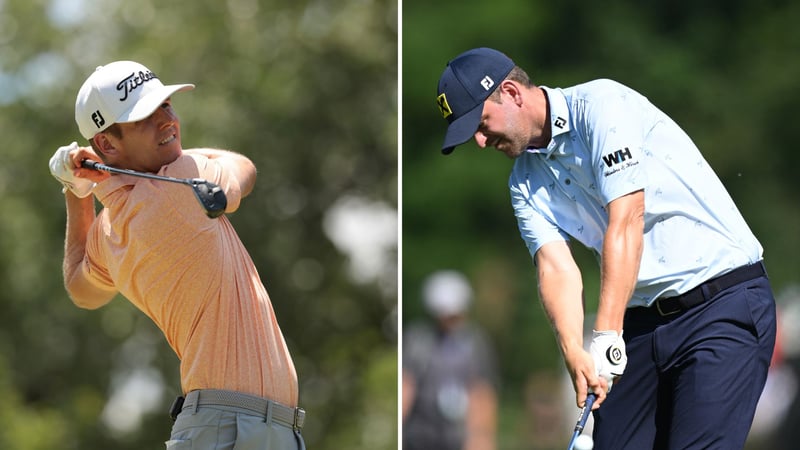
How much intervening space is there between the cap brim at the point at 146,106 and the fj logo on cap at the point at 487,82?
1.20 metres

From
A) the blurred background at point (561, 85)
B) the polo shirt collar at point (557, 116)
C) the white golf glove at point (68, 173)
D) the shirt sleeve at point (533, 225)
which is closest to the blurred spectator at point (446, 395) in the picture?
the shirt sleeve at point (533, 225)

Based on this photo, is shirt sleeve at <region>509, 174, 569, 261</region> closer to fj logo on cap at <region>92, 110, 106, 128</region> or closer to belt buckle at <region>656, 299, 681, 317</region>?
belt buckle at <region>656, 299, 681, 317</region>

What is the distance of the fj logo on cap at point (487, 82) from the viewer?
5523 mm

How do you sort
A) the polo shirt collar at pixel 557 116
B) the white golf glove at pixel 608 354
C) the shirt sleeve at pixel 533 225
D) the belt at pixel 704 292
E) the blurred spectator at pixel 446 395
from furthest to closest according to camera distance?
1. the blurred spectator at pixel 446 395
2. the shirt sleeve at pixel 533 225
3. the polo shirt collar at pixel 557 116
4. the belt at pixel 704 292
5. the white golf glove at pixel 608 354

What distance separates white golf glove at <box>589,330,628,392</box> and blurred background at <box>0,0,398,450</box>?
14375 millimetres

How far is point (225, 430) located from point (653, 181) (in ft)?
5.85

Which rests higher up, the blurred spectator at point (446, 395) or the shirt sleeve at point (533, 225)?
the shirt sleeve at point (533, 225)

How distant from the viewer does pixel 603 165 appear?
520 centimetres

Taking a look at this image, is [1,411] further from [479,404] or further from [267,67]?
[479,404]

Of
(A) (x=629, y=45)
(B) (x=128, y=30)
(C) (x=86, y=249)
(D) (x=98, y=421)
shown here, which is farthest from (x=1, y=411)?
(C) (x=86, y=249)

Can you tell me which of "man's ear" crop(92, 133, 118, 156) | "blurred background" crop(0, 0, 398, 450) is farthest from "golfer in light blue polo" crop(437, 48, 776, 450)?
"blurred background" crop(0, 0, 398, 450)

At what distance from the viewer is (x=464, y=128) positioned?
18.1 feet

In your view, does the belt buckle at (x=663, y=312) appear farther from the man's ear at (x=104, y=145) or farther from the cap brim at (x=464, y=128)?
the man's ear at (x=104, y=145)

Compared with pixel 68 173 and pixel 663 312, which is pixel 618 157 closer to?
pixel 663 312
